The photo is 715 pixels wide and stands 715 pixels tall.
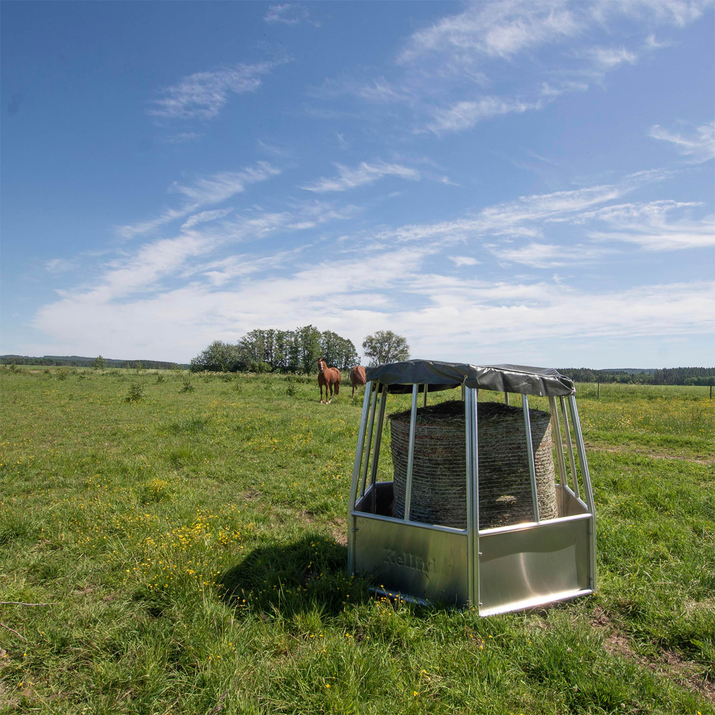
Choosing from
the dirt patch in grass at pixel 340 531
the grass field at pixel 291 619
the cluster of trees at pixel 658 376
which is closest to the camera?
the grass field at pixel 291 619

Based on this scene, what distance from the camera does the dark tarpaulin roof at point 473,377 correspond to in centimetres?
327

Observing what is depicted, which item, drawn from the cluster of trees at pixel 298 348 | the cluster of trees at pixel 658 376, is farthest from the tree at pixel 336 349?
the cluster of trees at pixel 658 376

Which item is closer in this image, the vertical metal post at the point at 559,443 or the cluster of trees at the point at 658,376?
the vertical metal post at the point at 559,443

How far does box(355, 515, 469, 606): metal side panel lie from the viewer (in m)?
3.31

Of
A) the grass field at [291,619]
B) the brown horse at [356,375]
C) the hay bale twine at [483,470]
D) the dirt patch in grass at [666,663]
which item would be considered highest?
the brown horse at [356,375]

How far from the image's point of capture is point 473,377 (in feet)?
10.6

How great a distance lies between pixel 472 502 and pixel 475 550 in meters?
0.36

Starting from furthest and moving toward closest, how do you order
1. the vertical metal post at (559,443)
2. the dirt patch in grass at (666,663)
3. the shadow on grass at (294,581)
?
the vertical metal post at (559,443) < the shadow on grass at (294,581) < the dirt patch in grass at (666,663)

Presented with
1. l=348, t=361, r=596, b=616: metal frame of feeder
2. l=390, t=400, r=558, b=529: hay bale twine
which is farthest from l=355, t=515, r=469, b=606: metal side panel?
l=390, t=400, r=558, b=529: hay bale twine

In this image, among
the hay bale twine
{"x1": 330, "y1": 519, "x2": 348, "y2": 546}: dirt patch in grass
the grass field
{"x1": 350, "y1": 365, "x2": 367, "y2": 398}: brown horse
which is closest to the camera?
the grass field

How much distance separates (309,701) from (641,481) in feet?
21.0

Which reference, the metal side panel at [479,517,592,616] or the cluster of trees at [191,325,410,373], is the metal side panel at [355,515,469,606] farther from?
the cluster of trees at [191,325,410,373]

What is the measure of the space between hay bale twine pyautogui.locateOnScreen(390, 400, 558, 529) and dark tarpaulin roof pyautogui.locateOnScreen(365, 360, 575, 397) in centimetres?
43

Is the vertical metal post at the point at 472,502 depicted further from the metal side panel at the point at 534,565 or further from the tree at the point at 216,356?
the tree at the point at 216,356
